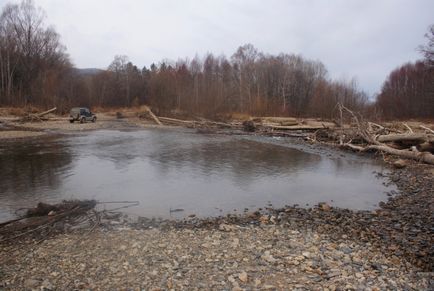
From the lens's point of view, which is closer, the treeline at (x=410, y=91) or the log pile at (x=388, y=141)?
the log pile at (x=388, y=141)

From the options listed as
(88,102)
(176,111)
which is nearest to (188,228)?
(176,111)

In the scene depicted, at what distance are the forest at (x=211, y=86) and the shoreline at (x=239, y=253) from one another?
1664 inches

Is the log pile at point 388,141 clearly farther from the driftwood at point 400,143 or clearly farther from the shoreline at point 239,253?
the shoreline at point 239,253

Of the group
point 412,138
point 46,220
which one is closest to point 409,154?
point 412,138

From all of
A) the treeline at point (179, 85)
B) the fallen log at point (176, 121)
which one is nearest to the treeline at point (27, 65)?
the treeline at point (179, 85)

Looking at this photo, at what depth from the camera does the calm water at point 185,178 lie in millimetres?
10414

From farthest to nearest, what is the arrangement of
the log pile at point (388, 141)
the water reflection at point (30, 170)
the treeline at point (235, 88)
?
the treeline at point (235, 88), the log pile at point (388, 141), the water reflection at point (30, 170)

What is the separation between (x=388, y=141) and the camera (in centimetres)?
2091

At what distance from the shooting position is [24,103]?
178 feet

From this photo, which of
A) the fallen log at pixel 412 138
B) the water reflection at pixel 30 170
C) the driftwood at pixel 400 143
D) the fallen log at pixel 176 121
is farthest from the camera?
the fallen log at pixel 176 121

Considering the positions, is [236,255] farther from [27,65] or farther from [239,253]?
[27,65]

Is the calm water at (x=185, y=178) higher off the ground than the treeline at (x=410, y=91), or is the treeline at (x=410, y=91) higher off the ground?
the treeline at (x=410, y=91)

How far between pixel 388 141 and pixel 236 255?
1810 centimetres

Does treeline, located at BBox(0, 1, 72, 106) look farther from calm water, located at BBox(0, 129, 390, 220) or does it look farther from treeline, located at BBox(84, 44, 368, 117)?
calm water, located at BBox(0, 129, 390, 220)
